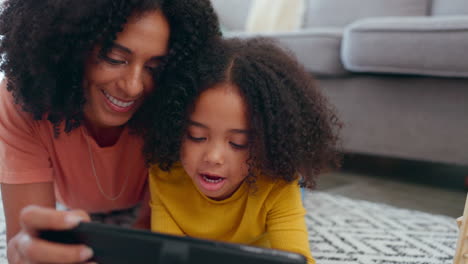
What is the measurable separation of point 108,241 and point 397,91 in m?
1.20

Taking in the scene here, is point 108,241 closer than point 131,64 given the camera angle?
Yes

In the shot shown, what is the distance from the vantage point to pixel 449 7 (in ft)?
5.56

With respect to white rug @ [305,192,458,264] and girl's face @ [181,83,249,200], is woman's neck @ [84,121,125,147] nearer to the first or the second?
girl's face @ [181,83,249,200]

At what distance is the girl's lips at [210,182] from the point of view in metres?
0.77

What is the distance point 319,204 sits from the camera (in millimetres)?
1301

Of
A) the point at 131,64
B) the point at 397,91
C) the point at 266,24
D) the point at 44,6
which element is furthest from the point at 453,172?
the point at 44,6

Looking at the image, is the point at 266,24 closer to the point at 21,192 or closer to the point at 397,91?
the point at 397,91

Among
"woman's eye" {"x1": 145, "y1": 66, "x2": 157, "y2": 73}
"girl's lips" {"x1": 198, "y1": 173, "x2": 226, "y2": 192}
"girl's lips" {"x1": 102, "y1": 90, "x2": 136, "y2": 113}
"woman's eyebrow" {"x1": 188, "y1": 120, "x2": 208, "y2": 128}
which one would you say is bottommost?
"girl's lips" {"x1": 198, "y1": 173, "x2": 226, "y2": 192}

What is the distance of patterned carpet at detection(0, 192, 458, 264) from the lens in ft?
3.09

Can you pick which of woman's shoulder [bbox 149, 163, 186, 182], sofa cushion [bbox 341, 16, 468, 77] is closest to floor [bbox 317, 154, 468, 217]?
sofa cushion [bbox 341, 16, 468, 77]

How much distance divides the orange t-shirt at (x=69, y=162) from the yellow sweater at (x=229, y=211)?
3.3 inches

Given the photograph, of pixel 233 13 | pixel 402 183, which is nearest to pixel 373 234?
pixel 402 183

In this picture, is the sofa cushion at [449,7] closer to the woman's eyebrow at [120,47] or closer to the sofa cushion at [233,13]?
the sofa cushion at [233,13]

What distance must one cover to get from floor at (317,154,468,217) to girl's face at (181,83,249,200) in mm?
795
